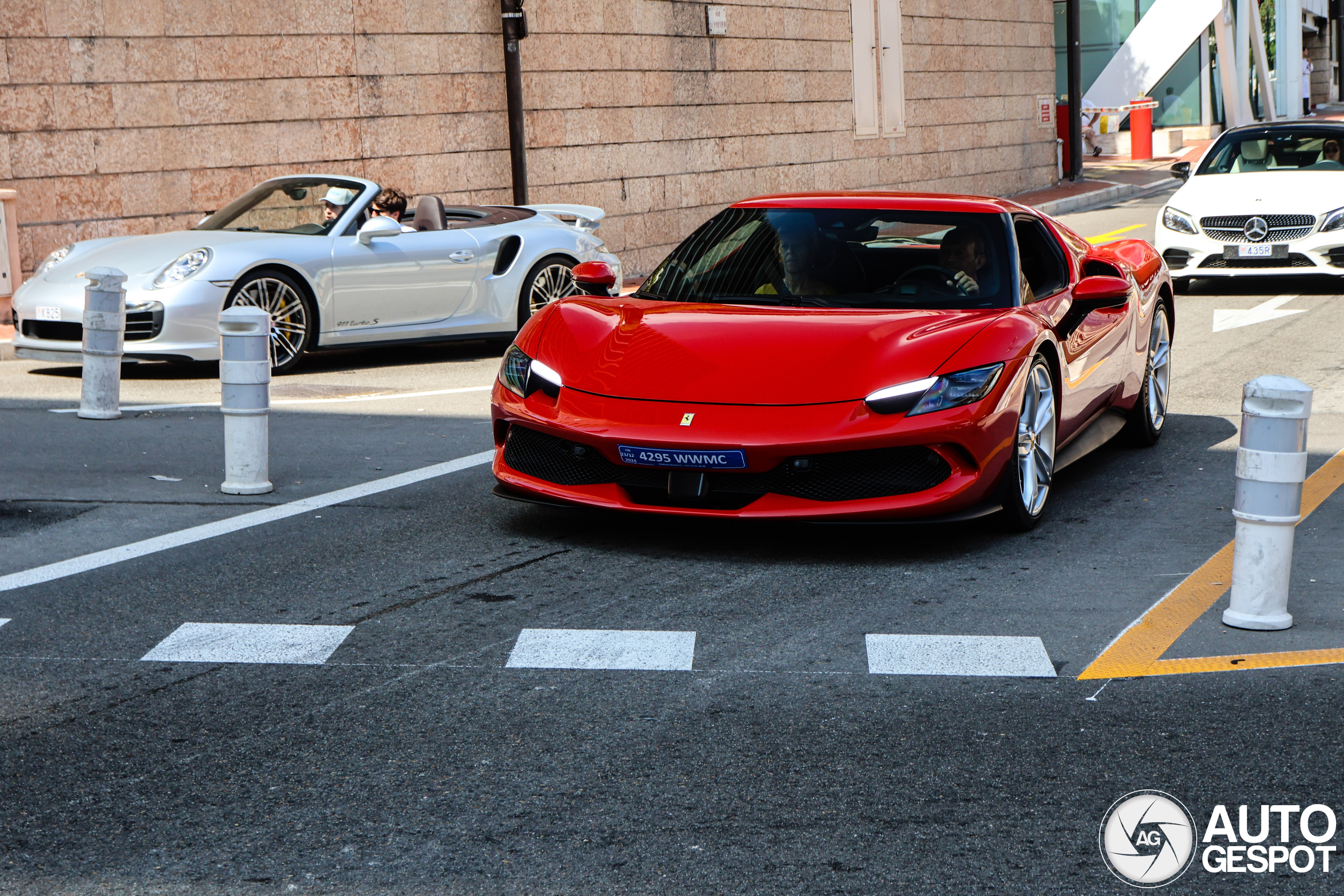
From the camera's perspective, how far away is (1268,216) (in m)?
14.2

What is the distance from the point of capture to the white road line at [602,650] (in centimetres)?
463

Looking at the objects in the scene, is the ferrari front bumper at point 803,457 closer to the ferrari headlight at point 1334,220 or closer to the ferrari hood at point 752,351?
the ferrari hood at point 752,351

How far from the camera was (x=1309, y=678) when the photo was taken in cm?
447

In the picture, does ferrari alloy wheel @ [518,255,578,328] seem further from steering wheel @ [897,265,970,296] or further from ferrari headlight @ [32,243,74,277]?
steering wheel @ [897,265,970,296]

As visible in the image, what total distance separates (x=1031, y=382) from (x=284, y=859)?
3.80 m

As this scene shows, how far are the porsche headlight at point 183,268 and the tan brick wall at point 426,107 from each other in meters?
4.21

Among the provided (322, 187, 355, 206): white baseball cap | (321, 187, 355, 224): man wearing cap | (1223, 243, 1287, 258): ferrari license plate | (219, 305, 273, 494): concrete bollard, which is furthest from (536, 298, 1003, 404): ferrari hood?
(1223, 243, 1287, 258): ferrari license plate

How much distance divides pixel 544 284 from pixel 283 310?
2.22 metres

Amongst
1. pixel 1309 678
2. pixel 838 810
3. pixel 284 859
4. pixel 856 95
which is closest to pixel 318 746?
pixel 284 859

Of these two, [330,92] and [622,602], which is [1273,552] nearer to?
[622,602]

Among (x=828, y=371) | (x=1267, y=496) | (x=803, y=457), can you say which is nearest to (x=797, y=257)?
(x=828, y=371)

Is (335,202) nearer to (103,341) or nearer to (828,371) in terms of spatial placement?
(103,341)

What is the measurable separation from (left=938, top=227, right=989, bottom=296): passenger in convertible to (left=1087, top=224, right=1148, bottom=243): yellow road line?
13.7 metres

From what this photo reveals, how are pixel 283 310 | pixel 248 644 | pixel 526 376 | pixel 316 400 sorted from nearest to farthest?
pixel 248 644 < pixel 526 376 < pixel 316 400 < pixel 283 310
